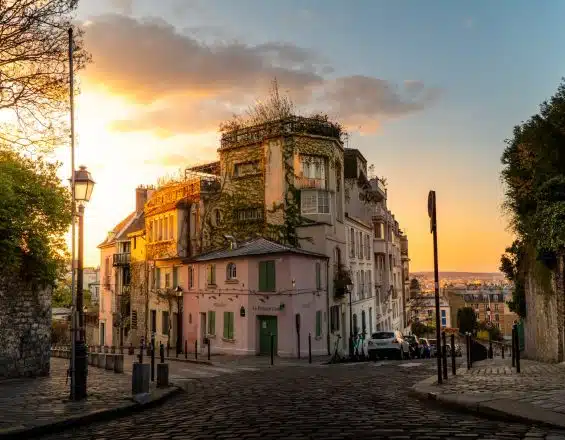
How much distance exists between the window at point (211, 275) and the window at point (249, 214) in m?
4.34

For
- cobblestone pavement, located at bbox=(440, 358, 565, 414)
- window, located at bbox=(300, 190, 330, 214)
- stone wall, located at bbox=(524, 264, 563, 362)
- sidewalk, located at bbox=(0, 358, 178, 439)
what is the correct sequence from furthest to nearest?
window, located at bbox=(300, 190, 330, 214)
stone wall, located at bbox=(524, 264, 563, 362)
cobblestone pavement, located at bbox=(440, 358, 565, 414)
sidewalk, located at bbox=(0, 358, 178, 439)

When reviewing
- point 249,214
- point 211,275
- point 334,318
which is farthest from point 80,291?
point 249,214

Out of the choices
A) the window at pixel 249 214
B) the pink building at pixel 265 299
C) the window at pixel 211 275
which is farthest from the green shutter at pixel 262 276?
the window at pixel 249 214

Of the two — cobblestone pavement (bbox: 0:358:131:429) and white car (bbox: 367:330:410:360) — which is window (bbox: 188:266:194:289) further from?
cobblestone pavement (bbox: 0:358:131:429)

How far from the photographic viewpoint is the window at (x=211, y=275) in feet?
114

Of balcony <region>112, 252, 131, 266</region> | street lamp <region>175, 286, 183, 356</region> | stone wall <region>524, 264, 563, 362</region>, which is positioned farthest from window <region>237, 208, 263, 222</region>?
stone wall <region>524, 264, 563, 362</region>

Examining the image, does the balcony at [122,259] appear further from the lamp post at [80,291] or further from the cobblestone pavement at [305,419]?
the cobblestone pavement at [305,419]

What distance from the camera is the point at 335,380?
15086 mm

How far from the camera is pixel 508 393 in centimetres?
988

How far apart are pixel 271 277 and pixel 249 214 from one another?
711cm

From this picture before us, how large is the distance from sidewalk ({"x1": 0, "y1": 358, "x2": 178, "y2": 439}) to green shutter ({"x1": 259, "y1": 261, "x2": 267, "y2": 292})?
54.7 ft

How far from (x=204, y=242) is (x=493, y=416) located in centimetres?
3225

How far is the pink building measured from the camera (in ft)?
102

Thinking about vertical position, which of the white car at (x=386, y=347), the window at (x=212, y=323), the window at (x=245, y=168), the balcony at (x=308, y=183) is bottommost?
the white car at (x=386, y=347)
